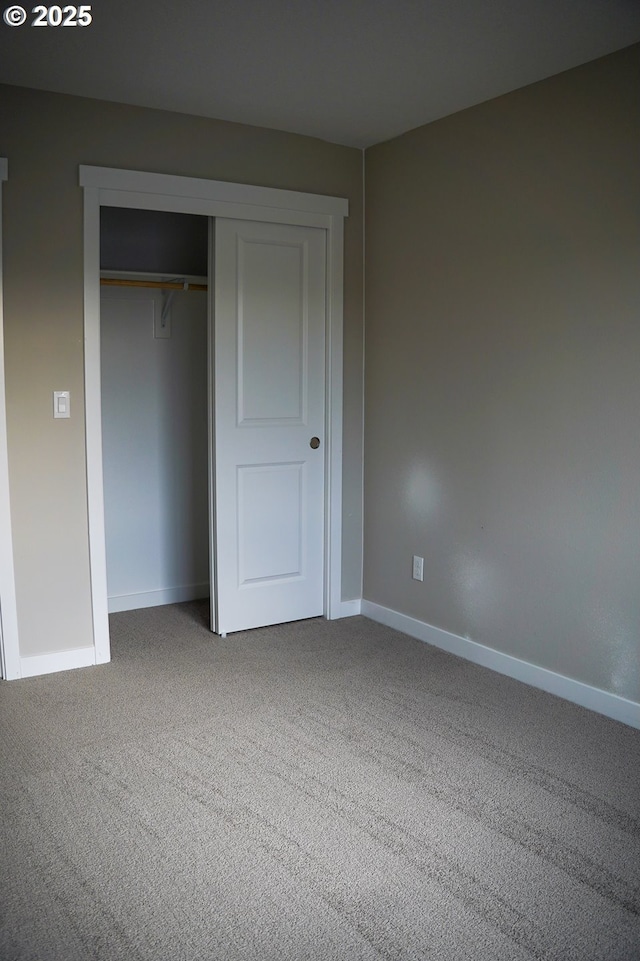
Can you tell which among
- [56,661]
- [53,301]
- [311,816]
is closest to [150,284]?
[53,301]

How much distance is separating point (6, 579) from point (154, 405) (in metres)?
1.40

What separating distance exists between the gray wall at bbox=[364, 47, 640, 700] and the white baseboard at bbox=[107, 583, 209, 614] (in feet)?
3.56

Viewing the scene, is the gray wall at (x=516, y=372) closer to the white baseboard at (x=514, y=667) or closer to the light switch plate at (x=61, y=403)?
the white baseboard at (x=514, y=667)

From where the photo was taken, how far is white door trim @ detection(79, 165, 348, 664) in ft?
11.5

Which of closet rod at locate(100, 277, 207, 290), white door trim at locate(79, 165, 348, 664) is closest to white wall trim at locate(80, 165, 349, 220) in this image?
white door trim at locate(79, 165, 348, 664)

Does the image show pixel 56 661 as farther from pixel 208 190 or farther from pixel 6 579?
pixel 208 190

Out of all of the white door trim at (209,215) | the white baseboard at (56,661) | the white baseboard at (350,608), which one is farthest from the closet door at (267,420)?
the white baseboard at (56,661)

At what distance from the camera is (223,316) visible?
389 cm

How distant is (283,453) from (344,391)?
0.47m

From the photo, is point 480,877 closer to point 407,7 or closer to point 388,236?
point 407,7

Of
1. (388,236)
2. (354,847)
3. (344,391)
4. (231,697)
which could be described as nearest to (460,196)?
(388,236)

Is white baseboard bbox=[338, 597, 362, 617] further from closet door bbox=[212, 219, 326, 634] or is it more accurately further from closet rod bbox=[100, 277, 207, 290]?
closet rod bbox=[100, 277, 207, 290]

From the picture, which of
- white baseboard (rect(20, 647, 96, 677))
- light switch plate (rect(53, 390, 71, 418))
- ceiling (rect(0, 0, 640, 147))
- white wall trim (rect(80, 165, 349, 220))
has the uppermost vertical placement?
ceiling (rect(0, 0, 640, 147))

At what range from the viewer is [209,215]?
12.3 ft
